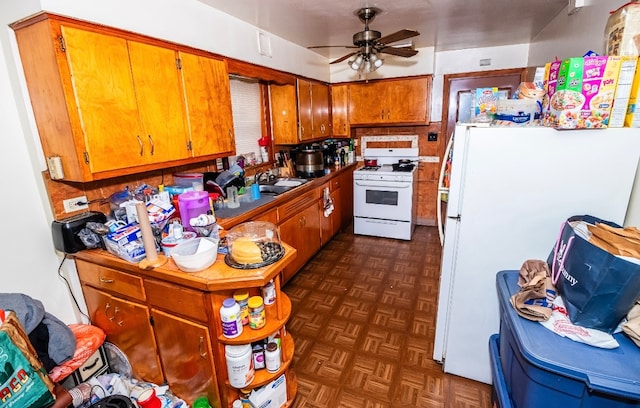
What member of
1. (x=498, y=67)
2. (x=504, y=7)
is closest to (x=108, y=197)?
(x=504, y=7)

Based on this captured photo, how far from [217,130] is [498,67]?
3523mm

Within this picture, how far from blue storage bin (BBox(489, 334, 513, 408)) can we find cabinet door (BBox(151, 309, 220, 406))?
1322 millimetres

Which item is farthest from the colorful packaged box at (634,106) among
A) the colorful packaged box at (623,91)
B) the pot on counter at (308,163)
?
the pot on counter at (308,163)

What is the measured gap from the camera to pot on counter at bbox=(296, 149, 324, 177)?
11.4 ft

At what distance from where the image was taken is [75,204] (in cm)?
176

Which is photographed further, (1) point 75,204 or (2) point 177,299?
(1) point 75,204

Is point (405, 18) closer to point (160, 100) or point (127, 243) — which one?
point (160, 100)

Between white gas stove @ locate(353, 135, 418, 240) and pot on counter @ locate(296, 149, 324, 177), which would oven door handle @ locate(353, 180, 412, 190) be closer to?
white gas stove @ locate(353, 135, 418, 240)

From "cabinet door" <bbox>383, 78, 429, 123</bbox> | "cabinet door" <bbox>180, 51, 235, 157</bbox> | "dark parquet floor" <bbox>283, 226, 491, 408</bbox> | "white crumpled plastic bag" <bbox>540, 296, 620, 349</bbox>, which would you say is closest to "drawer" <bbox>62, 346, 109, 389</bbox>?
"dark parquet floor" <bbox>283, 226, 491, 408</bbox>

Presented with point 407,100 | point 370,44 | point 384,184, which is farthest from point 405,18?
A: point 384,184

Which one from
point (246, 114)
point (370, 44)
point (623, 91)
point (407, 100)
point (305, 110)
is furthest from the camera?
point (407, 100)

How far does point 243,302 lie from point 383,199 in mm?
2791

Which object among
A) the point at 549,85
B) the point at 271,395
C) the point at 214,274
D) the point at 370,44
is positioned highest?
the point at 370,44

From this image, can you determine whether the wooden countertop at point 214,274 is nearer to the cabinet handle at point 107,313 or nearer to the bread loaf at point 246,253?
the bread loaf at point 246,253
